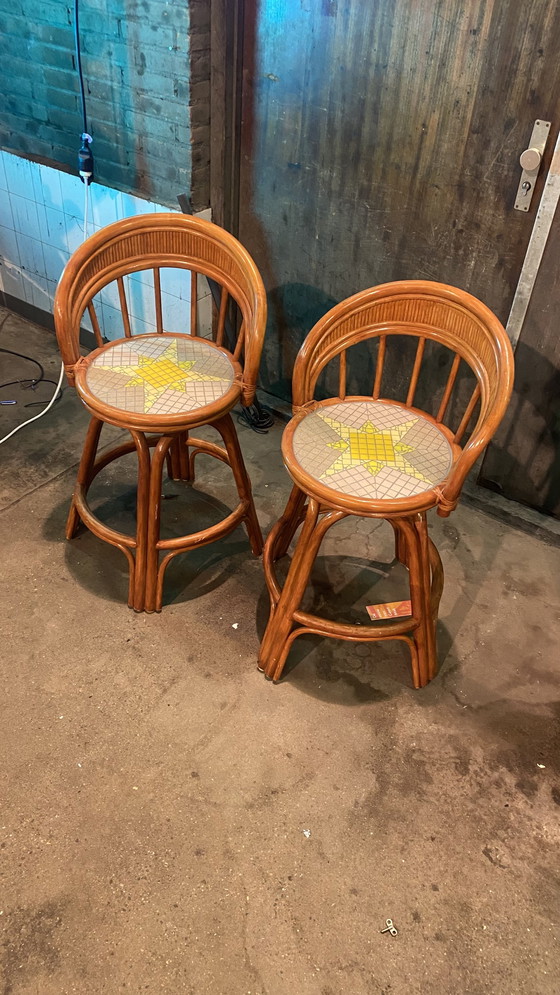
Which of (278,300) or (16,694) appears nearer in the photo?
(16,694)

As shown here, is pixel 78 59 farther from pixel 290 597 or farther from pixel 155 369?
pixel 290 597

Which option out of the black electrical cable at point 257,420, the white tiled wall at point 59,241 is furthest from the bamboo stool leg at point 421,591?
the white tiled wall at point 59,241

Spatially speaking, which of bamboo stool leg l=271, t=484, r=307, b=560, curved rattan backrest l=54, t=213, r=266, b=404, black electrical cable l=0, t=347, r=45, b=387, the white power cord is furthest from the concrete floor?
black electrical cable l=0, t=347, r=45, b=387

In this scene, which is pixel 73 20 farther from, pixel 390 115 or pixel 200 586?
pixel 200 586

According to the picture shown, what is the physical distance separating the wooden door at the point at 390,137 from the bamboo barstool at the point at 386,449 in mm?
519

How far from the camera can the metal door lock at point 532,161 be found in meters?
1.98

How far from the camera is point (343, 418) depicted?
6.31 feet

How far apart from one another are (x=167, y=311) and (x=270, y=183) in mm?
641

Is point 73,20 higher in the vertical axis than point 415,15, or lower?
lower

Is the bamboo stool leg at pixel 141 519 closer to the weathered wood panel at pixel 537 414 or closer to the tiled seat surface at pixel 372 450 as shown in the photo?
the tiled seat surface at pixel 372 450

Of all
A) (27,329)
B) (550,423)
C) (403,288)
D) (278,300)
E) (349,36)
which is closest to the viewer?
(403,288)

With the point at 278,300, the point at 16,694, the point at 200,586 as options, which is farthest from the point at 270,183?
the point at 16,694

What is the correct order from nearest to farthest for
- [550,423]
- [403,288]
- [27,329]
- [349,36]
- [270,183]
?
1. [403,288]
2. [349,36]
3. [550,423]
4. [270,183]
5. [27,329]

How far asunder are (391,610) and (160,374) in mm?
922
